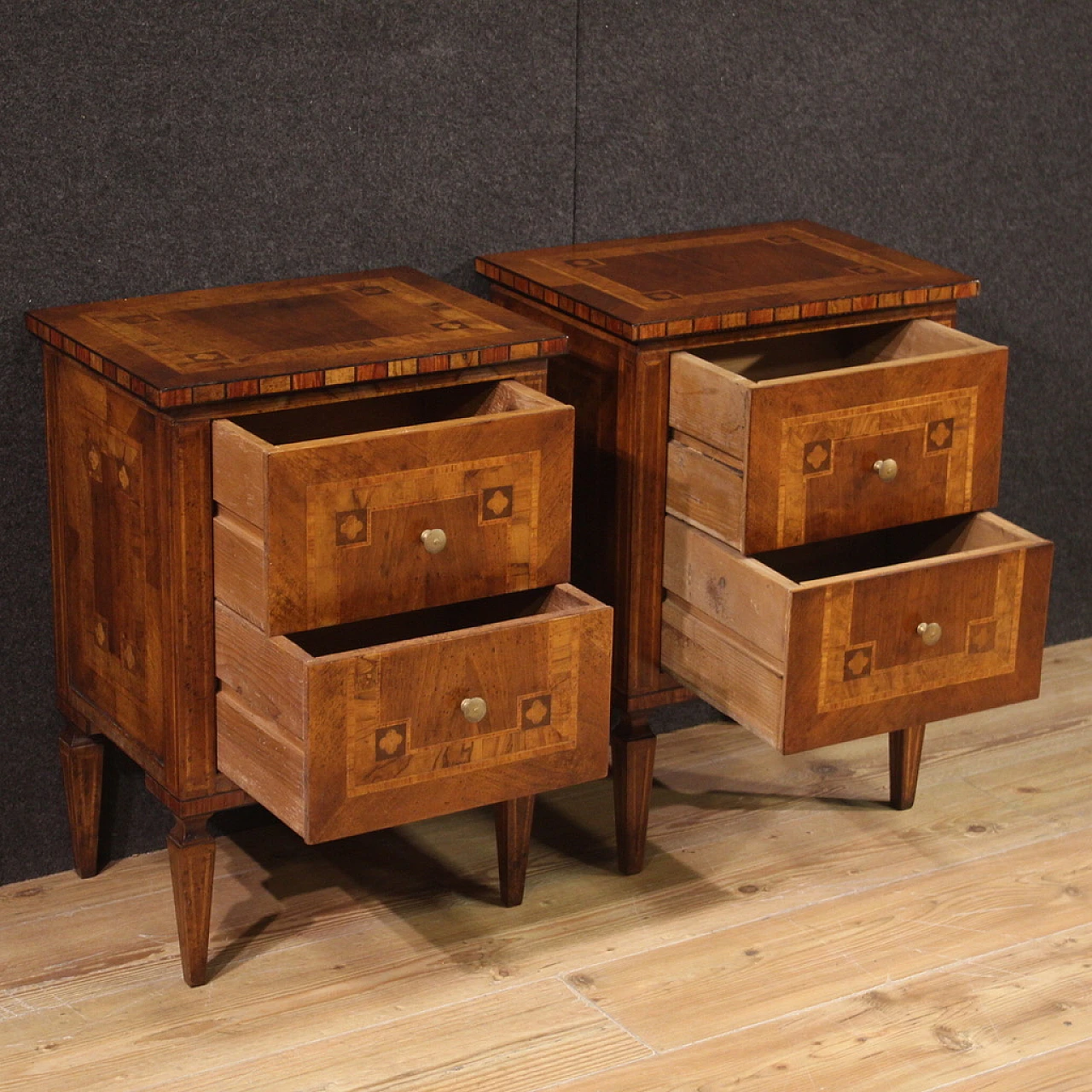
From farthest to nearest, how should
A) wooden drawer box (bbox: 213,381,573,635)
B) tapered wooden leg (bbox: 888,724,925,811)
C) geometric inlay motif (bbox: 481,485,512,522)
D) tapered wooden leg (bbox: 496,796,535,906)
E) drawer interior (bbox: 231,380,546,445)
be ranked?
tapered wooden leg (bbox: 888,724,925,811)
tapered wooden leg (bbox: 496,796,535,906)
drawer interior (bbox: 231,380,546,445)
geometric inlay motif (bbox: 481,485,512,522)
wooden drawer box (bbox: 213,381,573,635)

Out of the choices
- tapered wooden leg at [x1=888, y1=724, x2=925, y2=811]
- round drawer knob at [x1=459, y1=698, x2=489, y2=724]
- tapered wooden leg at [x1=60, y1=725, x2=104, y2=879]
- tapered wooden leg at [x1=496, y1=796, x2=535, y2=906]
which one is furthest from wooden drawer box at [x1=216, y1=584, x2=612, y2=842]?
tapered wooden leg at [x1=888, y1=724, x2=925, y2=811]

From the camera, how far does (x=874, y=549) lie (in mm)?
2193

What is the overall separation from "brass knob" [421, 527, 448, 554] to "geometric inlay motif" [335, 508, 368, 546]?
58 millimetres

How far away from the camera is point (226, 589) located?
1.76m

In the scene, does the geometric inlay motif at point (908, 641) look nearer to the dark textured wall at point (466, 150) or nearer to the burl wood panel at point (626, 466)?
the burl wood panel at point (626, 466)

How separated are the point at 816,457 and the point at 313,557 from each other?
507 millimetres

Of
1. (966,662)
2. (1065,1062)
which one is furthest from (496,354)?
(1065,1062)

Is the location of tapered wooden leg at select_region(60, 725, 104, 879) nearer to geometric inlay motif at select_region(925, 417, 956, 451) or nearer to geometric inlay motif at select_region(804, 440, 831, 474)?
geometric inlay motif at select_region(804, 440, 831, 474)

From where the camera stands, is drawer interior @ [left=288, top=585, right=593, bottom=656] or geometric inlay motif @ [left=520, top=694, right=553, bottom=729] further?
drawer interior @ [left=288, top=585, right=593, bottom=656]

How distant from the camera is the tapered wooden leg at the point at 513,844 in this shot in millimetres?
1989

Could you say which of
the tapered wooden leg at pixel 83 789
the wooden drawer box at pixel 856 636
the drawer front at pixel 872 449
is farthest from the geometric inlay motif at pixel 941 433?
the tapered wooden leg at pixel 83 789

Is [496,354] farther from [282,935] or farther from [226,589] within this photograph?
[282,935]

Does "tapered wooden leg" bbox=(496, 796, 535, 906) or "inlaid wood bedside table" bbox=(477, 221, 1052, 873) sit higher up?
"inlaid wood bedside table" bbox=(477, 221, 1052, 873)

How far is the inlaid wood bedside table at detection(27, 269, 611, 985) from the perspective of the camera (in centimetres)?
169
